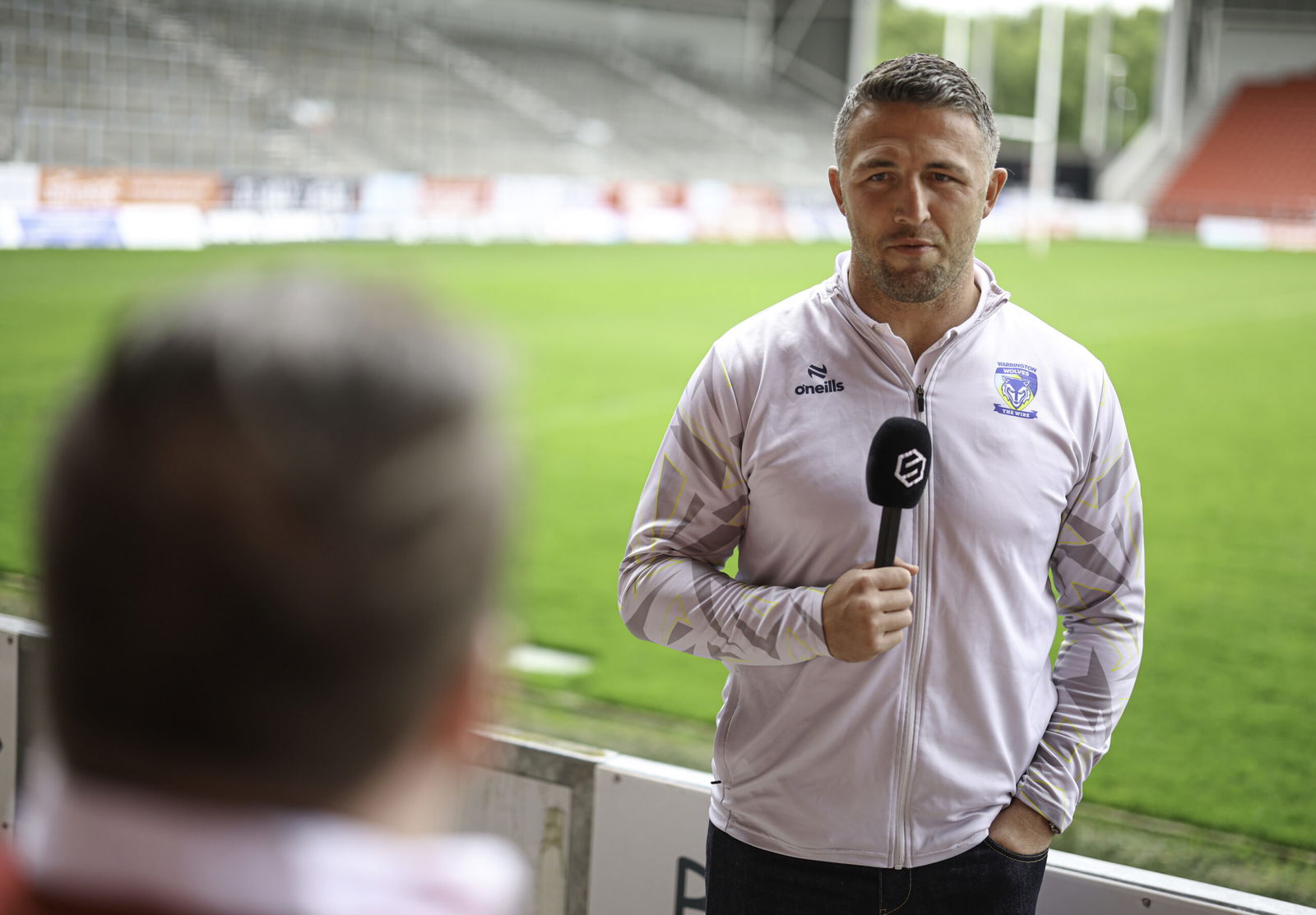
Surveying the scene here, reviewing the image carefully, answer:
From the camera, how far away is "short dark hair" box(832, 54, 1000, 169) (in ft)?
7.23

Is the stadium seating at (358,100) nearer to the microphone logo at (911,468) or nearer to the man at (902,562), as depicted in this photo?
the man at (902,562)

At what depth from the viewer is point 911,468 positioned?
1.92 metres

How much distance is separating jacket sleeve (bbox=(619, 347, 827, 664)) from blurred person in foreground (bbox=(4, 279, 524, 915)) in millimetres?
1459

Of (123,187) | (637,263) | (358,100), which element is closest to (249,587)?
(123,187)

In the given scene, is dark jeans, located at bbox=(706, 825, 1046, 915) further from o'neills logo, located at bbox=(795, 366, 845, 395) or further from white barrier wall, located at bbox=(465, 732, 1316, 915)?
o'neills logo, located at bbox=(795, 366, 845, 395)

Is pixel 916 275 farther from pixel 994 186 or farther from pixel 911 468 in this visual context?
pixel 911 468

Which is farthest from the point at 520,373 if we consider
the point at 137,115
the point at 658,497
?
the point at 137,115

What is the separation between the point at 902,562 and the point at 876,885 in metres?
0.52

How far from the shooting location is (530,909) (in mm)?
2955

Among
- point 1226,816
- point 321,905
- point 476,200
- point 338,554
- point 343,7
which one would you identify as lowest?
point 1226,816

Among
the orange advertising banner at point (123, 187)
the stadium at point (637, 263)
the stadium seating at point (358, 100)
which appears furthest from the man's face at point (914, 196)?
the stadium seating at point (358, 100)

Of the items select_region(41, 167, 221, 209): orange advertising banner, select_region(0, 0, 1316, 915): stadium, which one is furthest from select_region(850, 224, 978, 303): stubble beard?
select_region(41, 167, 221, 209): orange advertising banner

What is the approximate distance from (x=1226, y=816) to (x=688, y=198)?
1098 inches

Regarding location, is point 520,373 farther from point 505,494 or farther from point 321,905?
point 321,905
